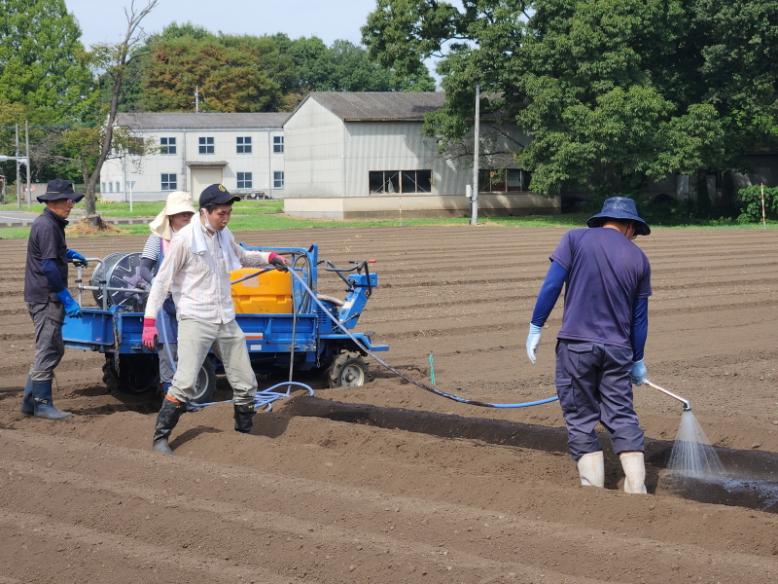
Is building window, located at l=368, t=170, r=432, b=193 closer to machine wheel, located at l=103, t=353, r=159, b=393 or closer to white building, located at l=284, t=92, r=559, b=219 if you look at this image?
white building, located at l=284, t=92, r=559, b=219

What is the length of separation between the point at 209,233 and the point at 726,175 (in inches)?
1738

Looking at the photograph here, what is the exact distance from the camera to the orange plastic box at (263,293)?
32.1 feet

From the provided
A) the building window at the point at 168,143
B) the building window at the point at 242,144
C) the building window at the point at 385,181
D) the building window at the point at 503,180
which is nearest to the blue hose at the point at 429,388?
the building window at the point at 385,181

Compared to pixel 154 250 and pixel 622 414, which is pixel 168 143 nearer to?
pixel 154 250

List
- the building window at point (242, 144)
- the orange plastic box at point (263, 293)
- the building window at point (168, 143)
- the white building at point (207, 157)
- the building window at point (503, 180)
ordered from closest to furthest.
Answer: the orange plastic box at point (263, 293) < the building window at point (503, 180) < the building window at point (168, 143) < the white building at point (207, 157) < the building window at point (242, 144)

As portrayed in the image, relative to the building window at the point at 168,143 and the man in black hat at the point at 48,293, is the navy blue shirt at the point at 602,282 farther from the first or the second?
the building window at the point at 168,143

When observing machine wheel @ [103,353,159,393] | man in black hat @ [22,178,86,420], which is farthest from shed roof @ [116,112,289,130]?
man in black hat @ [22,178,86,420]

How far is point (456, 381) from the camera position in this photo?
36.1ft

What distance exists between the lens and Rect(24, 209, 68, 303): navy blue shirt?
28.2ft

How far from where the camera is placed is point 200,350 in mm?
7398

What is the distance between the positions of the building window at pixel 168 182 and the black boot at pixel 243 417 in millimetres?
68891

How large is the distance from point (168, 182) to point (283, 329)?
67.8m

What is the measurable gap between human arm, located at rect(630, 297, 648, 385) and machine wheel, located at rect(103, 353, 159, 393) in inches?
203

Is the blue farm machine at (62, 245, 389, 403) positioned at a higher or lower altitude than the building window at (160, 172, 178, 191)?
lower
